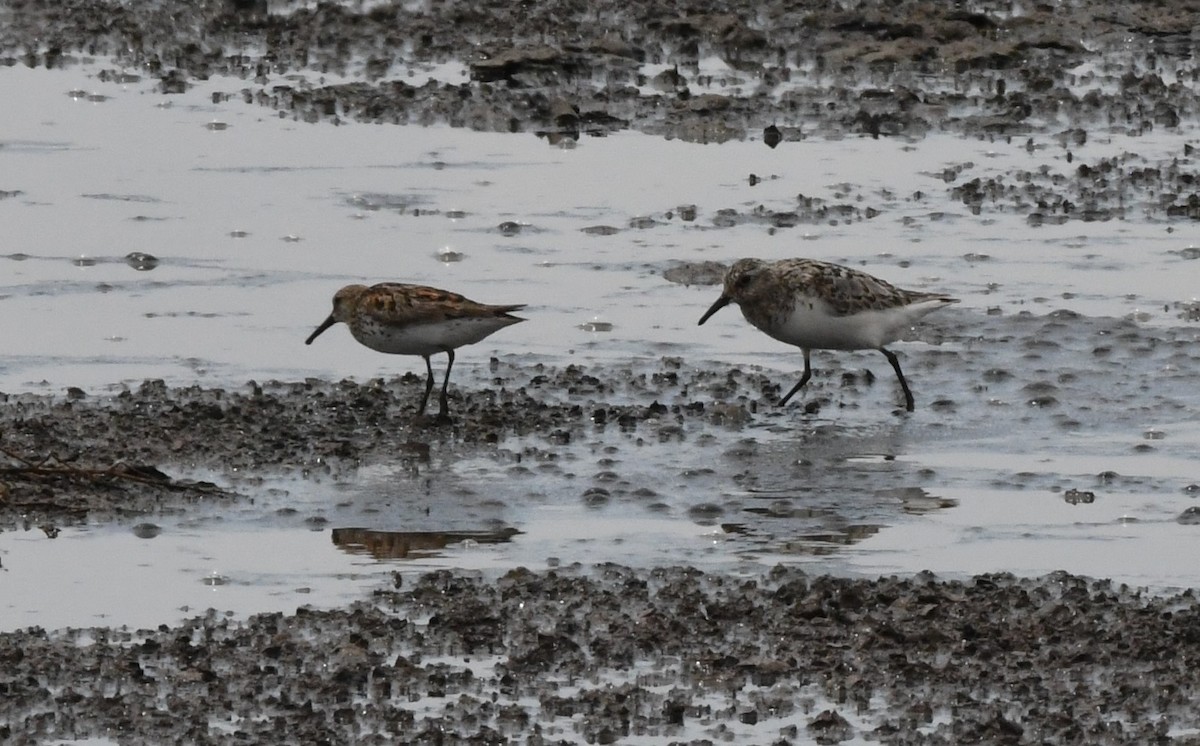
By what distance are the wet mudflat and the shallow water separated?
43 mm

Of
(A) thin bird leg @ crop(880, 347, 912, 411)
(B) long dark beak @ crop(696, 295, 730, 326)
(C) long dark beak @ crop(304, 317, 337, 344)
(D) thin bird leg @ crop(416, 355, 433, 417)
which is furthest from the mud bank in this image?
(B) long dark beak @ crop(696, 295, 730, 326)

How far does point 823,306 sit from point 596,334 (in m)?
1.56

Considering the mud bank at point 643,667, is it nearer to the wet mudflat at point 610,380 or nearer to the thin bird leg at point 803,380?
the wet mudflat at point 610,380

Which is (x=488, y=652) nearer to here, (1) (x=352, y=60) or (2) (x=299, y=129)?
(2) (x=299, y=129)

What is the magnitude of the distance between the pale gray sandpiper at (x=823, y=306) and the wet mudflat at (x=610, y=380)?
0.33 metres

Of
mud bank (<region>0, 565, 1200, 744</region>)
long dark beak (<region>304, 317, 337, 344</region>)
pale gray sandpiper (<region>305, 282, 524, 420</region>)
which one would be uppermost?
pale gray sandpiper (<region>305, 282, 524, 420</region>)

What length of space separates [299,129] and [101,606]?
11252 millimetres

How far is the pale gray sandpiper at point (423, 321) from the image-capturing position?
12922 millimetres

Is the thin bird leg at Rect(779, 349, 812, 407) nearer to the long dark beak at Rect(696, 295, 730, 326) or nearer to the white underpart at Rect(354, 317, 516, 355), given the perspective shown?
the long dark beak at Rect(696, 295, 730, 326)

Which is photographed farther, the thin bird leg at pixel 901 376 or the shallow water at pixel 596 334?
the thin bird leg at pixel 901 376

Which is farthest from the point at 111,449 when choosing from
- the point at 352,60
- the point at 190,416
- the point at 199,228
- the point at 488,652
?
the point at 352,60

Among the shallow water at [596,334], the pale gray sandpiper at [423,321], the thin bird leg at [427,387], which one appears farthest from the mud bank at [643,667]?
the pale gray sandpiper at [423,321]

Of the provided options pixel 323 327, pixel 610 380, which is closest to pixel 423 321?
pixel 323 327

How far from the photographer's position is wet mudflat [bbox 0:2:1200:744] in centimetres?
855
